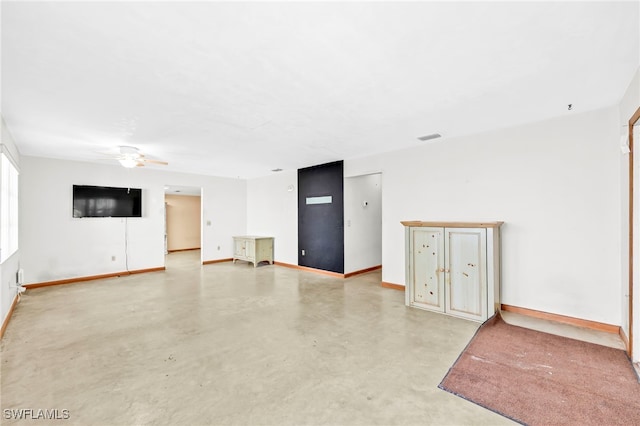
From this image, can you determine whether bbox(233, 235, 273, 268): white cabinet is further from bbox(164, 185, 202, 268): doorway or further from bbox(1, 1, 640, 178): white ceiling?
bbox(1, 1, 640, 178): white ceiling

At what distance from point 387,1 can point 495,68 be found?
4.12 feet

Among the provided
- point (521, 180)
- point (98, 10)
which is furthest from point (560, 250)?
point (98, 10)

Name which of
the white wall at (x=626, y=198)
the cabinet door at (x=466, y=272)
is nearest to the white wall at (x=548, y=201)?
the white wall at (x=626, y=198)

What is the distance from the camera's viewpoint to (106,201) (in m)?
6.00

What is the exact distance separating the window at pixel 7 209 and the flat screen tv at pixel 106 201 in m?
1.11

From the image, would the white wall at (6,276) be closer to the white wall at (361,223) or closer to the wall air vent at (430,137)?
the white wall at (361,223)

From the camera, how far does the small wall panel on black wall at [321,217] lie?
587 cm

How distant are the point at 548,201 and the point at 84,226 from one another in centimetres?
810

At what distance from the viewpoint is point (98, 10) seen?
1.56 meters

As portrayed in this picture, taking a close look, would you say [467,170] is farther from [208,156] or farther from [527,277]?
[208,156]

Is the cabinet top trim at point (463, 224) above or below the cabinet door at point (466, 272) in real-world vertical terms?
above

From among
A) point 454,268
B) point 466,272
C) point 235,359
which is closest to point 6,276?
point 235,359

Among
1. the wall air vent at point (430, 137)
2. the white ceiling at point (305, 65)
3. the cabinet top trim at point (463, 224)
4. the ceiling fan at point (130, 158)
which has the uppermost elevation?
the white ceiling at point (305, 65)

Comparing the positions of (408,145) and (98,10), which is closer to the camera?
(98,10)
